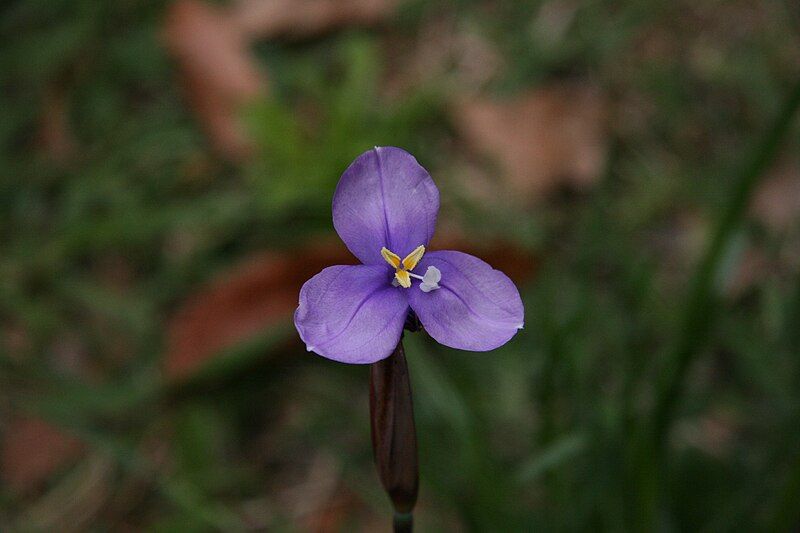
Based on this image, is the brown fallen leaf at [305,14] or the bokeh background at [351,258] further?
the brown fallen leaf at [305,14]

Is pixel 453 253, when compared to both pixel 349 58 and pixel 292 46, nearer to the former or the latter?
pixel 349 58

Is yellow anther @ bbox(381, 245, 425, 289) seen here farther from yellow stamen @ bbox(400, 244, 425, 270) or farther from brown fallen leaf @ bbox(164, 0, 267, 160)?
brown fallen leaf @ bbox(164, 0, 267, 160)

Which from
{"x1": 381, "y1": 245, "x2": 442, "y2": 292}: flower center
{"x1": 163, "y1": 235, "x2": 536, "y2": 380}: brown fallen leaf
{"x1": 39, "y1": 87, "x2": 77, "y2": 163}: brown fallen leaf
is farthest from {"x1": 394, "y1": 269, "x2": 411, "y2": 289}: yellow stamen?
{"x1": 39, "y1": 87, "x2": 77, "y2": 163}: brown fallen leaf

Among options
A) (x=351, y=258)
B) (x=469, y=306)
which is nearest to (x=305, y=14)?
(x=351, y=258)

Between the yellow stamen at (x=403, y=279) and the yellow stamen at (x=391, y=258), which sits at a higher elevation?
the yellow stamen at (x=391, y=258)

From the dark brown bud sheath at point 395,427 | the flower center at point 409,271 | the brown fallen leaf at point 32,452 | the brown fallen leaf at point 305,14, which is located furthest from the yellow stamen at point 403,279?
the brown fallen leaf at point 305,14

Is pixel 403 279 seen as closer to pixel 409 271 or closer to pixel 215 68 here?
pixel 409 271

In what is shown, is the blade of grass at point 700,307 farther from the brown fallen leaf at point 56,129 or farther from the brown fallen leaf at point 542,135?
the brown fallen leaf at point 56,129
